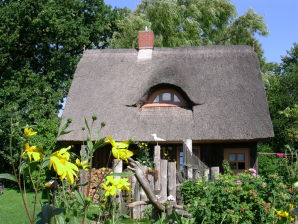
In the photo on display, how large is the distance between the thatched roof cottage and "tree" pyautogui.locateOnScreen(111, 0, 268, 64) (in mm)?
4311

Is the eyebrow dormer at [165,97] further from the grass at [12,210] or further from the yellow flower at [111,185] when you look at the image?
the yellow flower at [111,185]

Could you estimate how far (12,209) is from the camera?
973cm

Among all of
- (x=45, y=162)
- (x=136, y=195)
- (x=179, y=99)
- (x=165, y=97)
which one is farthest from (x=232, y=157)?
(x=45, y=162)

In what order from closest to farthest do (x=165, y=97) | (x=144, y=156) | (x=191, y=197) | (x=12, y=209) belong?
(x=191, y=197)
(x=12, y=209)
(x=144, y=156)
(x=165, y=97)

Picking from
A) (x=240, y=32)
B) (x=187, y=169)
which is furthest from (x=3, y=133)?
(x=240, y=32)

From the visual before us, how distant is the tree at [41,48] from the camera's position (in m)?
Result: 16.5

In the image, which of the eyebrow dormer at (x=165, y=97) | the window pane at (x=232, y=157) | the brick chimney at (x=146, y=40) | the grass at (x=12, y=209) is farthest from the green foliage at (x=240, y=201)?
the brick chimney at (x=146, y=40)

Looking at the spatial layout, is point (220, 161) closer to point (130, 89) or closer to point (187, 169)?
point (130, 89)

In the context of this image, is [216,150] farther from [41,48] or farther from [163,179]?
[41,48]

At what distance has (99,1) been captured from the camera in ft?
62.1

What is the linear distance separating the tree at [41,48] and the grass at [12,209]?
3599 millimetres

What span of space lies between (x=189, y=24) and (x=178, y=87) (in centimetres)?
744

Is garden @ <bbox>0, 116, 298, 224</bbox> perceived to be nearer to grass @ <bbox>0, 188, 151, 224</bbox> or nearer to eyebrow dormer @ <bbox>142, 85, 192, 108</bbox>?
grass @ <bbox>0, 188, 151, 224</bbox>

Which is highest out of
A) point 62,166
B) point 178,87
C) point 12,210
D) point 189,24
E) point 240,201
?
point 189,24
